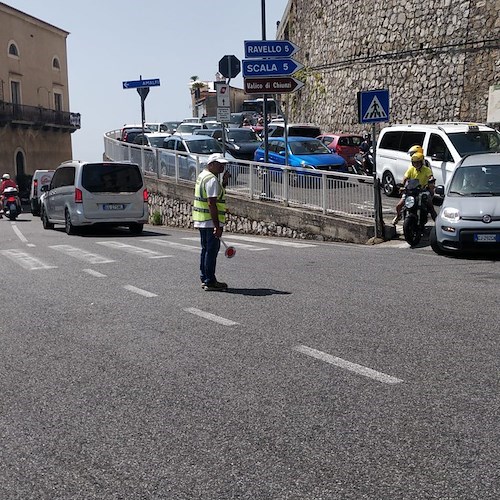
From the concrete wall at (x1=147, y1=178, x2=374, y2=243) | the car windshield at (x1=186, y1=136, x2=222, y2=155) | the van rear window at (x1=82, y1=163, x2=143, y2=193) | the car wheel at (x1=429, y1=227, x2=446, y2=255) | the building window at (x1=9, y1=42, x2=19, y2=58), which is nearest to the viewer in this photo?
the car wheel at (x1=429, y1=227, x2=446, y2=255)

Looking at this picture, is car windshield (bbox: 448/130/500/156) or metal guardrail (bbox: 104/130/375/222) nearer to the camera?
metal guardrail (bbox: 104/130/375/222)

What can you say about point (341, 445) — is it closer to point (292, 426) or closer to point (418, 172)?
point (292, 426)

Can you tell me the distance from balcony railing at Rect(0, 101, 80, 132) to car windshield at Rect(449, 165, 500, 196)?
4458cm

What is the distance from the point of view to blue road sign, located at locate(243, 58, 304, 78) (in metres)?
18.1

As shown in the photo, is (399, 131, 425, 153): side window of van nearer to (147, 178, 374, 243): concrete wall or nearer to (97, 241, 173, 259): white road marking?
(147, 178, 374, 243): concrete wall

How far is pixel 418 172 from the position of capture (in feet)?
49.6

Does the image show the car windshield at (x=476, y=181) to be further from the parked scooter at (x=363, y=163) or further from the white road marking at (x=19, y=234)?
the parked scooter at (x=363, y=163)

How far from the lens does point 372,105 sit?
50.2 feet

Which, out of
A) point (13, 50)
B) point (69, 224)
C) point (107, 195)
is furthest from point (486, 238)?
point (13, 50)

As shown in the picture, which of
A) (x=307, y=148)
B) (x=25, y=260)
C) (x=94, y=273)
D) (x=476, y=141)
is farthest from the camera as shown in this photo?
(x=307, y=148)

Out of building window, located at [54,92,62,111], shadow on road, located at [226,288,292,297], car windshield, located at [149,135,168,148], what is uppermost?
building window, located at [54,92,62,111]

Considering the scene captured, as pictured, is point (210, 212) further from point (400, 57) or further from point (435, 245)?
point (400, 57)

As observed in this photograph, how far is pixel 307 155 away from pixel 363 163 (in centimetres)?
367

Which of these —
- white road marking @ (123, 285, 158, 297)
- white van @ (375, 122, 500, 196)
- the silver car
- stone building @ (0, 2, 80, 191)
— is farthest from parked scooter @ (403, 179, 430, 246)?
stone building @ (0, 2, 80, 191)
